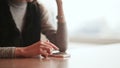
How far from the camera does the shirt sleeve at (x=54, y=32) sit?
6.70 feet

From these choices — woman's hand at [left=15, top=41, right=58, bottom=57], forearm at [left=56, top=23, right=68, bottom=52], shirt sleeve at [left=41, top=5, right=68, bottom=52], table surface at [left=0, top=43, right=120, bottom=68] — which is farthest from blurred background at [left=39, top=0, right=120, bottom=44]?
table surface at [left=0, top=43, right=120, bottom=68]

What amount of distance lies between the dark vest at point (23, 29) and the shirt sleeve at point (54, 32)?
5cm

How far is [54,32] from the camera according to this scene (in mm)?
2158

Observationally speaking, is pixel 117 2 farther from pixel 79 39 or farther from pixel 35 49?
pixel 35 49

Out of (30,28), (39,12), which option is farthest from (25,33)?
(39,12)

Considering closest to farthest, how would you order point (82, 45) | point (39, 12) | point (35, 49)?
point (35, 49) → point (39, 12) → point (82, 45)

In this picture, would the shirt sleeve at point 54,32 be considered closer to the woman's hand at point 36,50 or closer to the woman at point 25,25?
the woman at point 25,25

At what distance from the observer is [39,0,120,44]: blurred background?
271 cm

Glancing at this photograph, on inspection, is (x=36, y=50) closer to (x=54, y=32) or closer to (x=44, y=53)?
(x=44, y=53)

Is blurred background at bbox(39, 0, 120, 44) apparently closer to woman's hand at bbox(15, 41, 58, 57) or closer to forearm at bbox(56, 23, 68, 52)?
forearm at bbox(56, 23, 68, 52)

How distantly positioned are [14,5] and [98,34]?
1.10 meters

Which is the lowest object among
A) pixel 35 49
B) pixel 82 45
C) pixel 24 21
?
pixel 82 45

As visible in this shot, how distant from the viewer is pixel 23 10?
2127mm

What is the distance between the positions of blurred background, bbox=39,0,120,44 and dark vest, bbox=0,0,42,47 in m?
0.54
